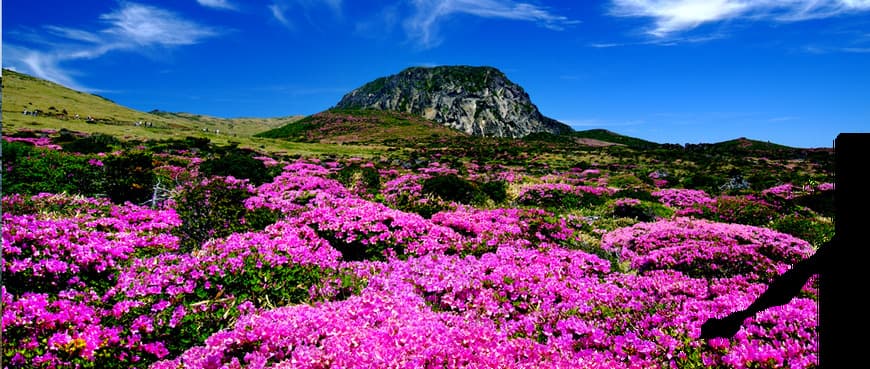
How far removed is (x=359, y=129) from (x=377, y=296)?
11294 centimetres

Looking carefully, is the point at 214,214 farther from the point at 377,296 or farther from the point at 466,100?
the point at 466,100

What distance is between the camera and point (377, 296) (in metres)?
5.21

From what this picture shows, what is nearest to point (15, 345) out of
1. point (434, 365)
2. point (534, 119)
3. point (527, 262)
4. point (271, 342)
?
point (271, 342)

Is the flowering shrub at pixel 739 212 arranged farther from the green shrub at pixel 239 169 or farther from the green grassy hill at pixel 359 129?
the green grassy hill at pixel 359 129

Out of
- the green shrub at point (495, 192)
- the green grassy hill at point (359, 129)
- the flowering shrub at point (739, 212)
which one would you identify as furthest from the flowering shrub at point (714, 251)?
the green grassy hill at point (359, 129)

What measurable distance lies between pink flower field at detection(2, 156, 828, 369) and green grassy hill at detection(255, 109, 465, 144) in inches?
3392

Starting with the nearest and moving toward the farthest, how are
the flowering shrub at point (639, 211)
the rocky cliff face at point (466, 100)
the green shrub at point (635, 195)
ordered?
the flowering shrub at point (639, 211), the green shrub at point (635, 195), the rocky cliff face at point (466, 100)

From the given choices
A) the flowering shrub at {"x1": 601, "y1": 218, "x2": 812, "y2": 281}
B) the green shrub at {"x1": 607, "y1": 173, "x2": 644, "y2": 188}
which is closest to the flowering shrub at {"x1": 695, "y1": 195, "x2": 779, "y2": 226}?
the flowering shrub at {"x1": 601, "y1": 218, "x2": 812, "y2": 281}

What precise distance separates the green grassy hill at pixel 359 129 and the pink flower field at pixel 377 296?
8615 centimetres

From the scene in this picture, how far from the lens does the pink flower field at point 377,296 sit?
4176 millimetres

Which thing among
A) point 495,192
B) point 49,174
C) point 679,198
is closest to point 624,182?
point 679,198

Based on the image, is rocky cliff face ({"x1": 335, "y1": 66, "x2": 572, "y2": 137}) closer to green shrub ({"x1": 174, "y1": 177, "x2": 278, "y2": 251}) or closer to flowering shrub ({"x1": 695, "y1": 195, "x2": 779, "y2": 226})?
flowering shrub ({"x1": 695, "y1": 195, "x2": 779, "y2": 226})

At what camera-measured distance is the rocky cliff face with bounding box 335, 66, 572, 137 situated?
166 meters

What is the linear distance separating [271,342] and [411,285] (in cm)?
260
